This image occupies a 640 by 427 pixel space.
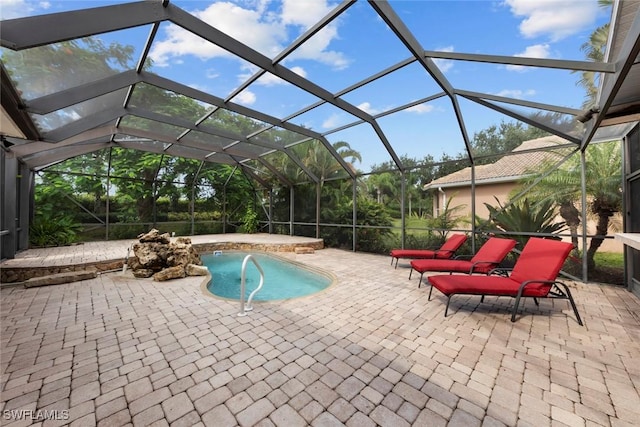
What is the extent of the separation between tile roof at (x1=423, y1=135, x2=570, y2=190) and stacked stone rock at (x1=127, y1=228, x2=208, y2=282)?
806cm

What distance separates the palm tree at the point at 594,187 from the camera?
547 centimetres

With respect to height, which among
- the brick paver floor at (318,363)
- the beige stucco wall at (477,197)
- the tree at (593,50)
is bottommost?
the brick paver floor at (318,363)

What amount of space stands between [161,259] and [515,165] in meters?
9.86

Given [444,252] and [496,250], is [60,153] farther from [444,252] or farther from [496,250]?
[496,250]

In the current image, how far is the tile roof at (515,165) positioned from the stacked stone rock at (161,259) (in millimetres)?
8058

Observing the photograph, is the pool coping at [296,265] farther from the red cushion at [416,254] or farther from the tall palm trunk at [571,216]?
the tall palm trunk at [571,216]

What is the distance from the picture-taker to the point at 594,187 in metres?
5.62

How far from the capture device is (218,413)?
5.94 ft

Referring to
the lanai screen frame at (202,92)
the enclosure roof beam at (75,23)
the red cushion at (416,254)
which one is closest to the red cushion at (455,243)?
the red cushion at (416,254)

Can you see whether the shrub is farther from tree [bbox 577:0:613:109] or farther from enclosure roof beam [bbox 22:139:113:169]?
tree [bbox 577:0:613:109]

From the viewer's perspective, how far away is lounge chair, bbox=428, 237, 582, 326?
3.39 metres

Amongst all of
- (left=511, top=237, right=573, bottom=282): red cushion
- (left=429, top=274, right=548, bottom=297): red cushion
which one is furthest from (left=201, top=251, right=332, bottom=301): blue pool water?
(left=511, top=237, right=573, bottom=282): red cushion

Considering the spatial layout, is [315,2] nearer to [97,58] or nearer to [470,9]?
[470,9]

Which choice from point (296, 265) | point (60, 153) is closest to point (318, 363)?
point (296, 265)
